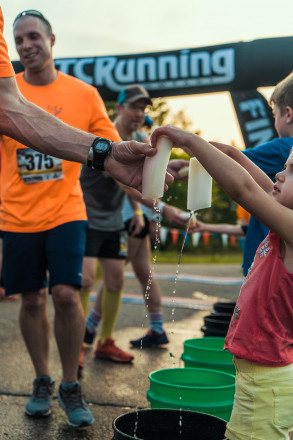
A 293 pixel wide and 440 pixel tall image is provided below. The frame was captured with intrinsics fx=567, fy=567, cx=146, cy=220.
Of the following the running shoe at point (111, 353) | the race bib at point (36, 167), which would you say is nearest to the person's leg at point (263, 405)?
the race bib at point (36, 167)

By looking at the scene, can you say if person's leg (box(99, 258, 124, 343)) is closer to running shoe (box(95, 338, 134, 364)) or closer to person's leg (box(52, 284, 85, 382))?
running shoe (box(95, 338, 134, 364))

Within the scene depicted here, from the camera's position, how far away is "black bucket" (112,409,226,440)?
221cm

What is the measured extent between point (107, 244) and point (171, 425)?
2.50 m

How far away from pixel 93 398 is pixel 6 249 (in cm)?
109

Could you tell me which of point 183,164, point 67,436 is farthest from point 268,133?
point 67,436

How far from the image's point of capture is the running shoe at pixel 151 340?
5074 mm

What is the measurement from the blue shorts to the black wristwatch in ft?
3.46

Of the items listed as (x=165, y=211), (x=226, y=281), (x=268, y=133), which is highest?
(x=268, y=133)

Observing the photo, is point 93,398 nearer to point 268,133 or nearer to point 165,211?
point 165,211

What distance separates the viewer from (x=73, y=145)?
7.72 feet

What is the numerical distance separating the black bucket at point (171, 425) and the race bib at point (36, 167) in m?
1.60

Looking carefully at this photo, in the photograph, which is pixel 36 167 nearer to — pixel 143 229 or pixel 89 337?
pixel 143 229

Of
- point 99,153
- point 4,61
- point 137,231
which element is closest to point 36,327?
point 99,153

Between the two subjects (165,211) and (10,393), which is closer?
(10,393)
